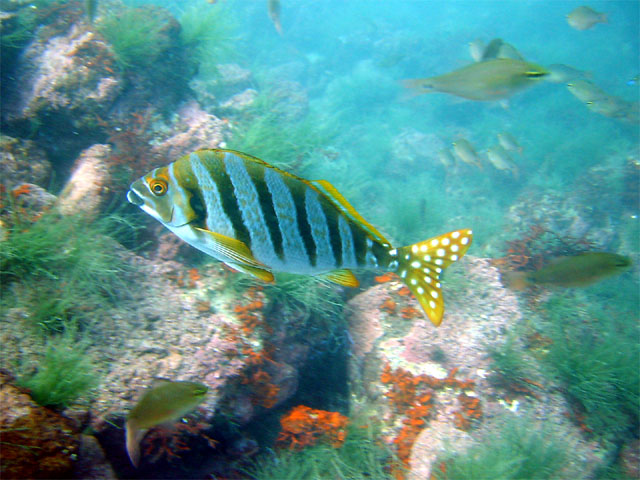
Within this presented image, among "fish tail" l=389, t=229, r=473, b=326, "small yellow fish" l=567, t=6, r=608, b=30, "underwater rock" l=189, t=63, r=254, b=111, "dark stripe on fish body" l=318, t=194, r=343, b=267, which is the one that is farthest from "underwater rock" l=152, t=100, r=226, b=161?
"small yellow fish" l=567, t=6, r=608, b=30

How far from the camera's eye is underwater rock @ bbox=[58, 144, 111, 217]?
361 cm

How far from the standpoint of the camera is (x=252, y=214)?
171 centimetres

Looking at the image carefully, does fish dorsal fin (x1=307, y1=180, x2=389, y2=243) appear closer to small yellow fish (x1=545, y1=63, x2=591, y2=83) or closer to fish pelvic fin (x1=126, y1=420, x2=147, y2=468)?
fish pelvic fin (x1=126, y1=420, x2=147, y2=468)

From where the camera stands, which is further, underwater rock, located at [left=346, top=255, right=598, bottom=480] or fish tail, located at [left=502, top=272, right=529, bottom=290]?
fish tail, located at [left=502, top=272, right=529, bottom=290]

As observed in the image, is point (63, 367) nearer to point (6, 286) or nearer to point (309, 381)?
point (6, 286)

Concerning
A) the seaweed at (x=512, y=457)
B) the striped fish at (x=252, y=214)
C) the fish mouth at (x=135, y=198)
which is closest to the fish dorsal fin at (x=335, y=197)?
the striped fish at (x=252, y=214)

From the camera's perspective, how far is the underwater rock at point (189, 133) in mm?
4602

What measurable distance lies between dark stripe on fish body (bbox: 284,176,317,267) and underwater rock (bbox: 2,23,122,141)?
468 cm

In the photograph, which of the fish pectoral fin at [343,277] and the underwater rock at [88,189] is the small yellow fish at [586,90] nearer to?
the fish pectoral fin at [343,277]

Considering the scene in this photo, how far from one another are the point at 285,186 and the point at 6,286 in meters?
2.91

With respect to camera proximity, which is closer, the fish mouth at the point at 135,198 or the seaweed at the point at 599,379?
the fish mouth at the point at 135,198

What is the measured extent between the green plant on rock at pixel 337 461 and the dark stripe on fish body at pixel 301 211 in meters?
2.81

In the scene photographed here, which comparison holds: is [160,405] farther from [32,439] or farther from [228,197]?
[228,197]

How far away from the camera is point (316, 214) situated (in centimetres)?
179
